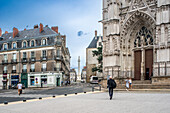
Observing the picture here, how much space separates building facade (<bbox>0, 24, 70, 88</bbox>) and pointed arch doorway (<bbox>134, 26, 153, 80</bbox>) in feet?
63.7

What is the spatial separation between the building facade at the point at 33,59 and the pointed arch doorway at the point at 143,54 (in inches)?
764

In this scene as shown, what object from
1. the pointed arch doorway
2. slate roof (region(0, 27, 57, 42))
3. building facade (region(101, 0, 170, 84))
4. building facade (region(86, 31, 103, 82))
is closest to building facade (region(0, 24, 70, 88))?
slate roof (region(0, 27, 57, 42))

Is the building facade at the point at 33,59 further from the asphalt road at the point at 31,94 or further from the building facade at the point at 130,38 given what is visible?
the building facade at the point at 130,38

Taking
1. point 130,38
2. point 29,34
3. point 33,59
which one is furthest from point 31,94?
point 29,34

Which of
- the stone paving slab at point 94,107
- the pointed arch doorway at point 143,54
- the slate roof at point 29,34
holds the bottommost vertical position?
the stone paving slab at point 94,107

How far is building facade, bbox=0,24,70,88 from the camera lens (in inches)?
1726

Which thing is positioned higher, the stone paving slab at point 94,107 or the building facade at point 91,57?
the building facade at point 91,57

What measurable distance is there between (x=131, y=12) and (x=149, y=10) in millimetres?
2495

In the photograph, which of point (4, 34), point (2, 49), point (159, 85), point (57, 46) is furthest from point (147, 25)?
point (4, 34)

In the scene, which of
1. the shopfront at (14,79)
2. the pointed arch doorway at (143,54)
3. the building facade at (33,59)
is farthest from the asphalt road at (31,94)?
the shopfront at (14,79)

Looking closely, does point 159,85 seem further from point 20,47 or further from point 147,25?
point 20,47

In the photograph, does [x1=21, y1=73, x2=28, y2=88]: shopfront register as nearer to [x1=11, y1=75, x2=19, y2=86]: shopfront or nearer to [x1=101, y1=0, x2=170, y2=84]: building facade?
[x1=11, y1=75, x2=19, y2=86]: shopfront

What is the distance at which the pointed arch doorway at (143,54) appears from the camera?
2684cm

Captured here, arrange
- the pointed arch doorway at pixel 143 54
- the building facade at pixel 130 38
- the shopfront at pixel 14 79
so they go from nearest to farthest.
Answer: the building facade at pixel 130 38 → the pointed arch doorway at pixel 143 54 → the shopfront at pixel 14 79
